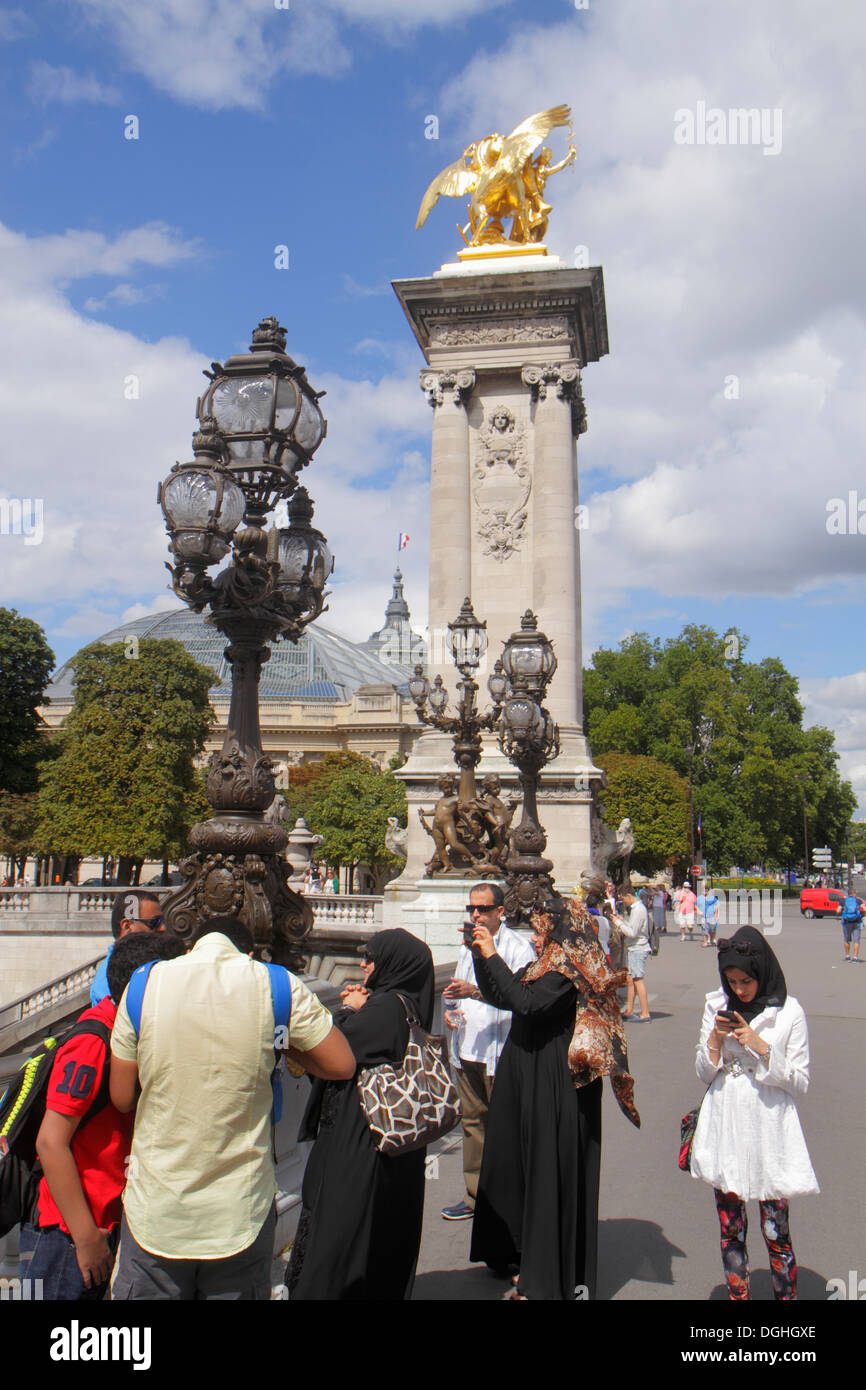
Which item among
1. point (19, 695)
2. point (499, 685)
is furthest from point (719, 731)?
point (499, 685)

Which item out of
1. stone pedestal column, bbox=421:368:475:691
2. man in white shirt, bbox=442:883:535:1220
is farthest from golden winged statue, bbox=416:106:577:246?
man in white shirt, bbox=442:883:535:1220

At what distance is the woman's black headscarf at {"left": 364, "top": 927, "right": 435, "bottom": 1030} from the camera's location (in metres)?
4.27

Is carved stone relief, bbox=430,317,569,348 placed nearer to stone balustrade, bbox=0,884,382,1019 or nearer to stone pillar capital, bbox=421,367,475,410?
stone pillar capital, bbox=421,367,475,410

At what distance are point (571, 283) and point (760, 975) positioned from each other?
81.2ft

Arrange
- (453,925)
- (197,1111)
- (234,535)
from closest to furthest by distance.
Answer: (197,1111) < (234,535) < (453,925)

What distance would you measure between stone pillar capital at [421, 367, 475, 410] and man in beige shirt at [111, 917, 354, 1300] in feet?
83.6

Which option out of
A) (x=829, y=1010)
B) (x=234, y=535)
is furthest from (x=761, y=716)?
(x=234, y=535)

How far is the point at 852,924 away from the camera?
23734 millimetres

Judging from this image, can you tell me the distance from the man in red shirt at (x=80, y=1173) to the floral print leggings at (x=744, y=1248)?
2.69m

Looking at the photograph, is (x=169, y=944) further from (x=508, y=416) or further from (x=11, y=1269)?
(x=508, y=416)

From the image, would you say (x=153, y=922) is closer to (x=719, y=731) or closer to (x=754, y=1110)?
(x=754, y=1110)

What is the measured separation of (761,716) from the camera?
65125 millimetres

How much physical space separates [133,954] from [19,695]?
48.2 metres

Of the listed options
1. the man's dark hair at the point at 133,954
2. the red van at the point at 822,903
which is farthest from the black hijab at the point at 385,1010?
the red van at the point at 822,903
